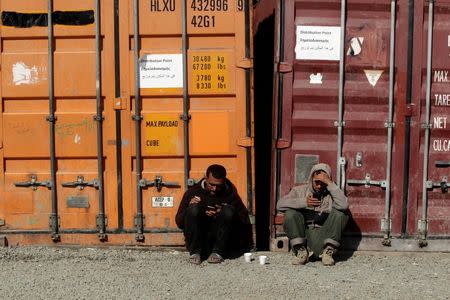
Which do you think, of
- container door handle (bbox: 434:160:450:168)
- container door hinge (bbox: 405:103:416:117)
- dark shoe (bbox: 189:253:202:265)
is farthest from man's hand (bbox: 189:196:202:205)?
container door handle (bbox: 434:160:450:168)

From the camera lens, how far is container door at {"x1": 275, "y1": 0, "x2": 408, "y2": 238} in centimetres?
618

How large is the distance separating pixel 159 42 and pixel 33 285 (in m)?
2.40

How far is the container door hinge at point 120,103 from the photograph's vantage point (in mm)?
6227

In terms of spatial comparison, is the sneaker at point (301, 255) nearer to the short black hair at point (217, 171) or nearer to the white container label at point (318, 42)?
the short black hair at point (217, 171)

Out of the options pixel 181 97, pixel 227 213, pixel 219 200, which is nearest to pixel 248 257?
pixel 227 213

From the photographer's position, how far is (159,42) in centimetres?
622

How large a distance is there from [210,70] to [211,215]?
132 centimetres

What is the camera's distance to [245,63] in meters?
6.20

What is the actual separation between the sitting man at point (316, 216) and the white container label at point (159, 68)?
1505 mm

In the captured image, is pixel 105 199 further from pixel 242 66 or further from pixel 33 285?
pixel 242 66

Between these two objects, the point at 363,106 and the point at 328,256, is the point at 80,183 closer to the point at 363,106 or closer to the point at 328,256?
the point at 328,256

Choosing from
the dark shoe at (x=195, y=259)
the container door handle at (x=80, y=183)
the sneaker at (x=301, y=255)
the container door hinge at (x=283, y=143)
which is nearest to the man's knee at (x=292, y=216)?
the sneaker at (x=301, y=255)

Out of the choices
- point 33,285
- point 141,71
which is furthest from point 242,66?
point 33,285

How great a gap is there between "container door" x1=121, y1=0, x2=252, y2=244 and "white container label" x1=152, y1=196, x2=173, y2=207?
0.01 meters
